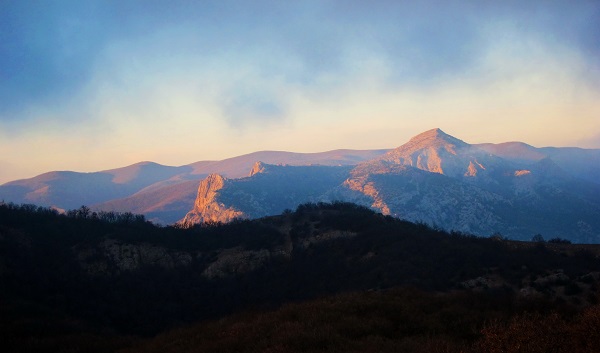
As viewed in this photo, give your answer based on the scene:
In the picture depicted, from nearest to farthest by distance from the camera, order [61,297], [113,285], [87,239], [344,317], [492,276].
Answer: [344,317] → [492,276] → [61,297] → [113,285] → [87,239]

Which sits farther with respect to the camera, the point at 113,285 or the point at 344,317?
the point at 113,285

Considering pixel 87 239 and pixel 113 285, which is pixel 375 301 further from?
pixel 87 239

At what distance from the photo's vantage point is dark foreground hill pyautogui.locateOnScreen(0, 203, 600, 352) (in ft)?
57.8

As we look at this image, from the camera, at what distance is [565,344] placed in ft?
39.4

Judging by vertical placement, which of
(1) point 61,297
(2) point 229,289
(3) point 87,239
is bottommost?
(2) point 229,289

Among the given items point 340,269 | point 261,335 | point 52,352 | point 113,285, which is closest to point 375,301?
point 261,335

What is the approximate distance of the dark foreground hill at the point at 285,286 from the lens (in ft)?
57.8

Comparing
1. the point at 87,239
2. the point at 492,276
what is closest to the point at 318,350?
the point at 492,276

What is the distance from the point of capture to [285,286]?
72250mm

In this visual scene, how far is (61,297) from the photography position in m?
57.6

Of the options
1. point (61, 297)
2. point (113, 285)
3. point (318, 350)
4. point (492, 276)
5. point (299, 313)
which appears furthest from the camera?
point (113, 285)

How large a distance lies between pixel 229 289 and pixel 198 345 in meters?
58.3

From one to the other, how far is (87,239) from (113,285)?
18122mm

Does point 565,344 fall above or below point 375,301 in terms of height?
above
